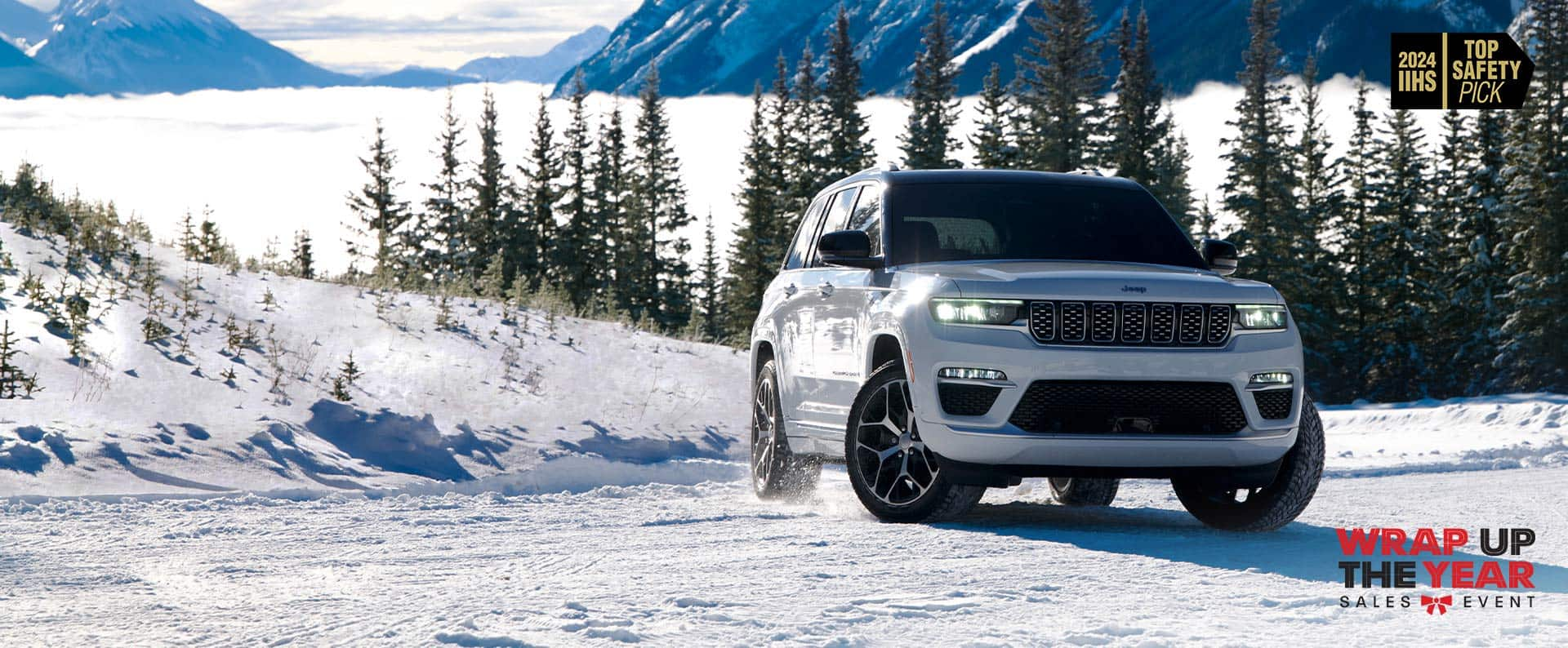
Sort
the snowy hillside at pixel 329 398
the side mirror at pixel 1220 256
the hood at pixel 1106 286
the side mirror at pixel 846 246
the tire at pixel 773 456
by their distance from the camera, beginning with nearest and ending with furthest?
the hood at pixel 1106 286 → the side mirror at pixel 846 246 → the side mirror at pixel 1220 256 → the tire at pixel 773 456 → the snowy hillside at pixel 329 398

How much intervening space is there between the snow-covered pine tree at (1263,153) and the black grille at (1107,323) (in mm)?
56041

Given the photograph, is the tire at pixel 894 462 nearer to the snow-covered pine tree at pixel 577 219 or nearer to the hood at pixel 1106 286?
the hood at pixel 1106 286

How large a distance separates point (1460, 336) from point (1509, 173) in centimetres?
833

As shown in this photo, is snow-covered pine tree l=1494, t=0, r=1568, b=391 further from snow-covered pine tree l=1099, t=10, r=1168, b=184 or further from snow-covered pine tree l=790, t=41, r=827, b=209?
snow-covered pine tree l=790, t=41, r=827, b=209

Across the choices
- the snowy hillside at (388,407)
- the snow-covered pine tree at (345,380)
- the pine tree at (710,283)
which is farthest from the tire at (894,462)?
the pine tree at (710,283)

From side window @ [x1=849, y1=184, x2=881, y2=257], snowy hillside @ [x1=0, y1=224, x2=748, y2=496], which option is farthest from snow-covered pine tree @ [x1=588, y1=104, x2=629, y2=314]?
side window @ [x1=849, y1=184, x2=881, y2=257]

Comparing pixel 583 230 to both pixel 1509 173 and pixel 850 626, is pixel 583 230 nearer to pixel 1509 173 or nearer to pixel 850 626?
pixel 1509 173

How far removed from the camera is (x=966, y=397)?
7.05 meters

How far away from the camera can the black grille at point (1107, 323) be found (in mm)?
6973

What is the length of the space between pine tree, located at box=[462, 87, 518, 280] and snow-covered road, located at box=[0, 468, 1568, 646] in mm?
59089

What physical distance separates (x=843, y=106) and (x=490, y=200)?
17173 millimetres

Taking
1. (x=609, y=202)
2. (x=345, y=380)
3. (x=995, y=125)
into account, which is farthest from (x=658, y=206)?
(x=345, y=380)

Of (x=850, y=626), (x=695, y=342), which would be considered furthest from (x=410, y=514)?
(x=695, y=342)

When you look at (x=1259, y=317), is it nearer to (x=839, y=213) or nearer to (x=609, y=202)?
(x=839, y=213)
